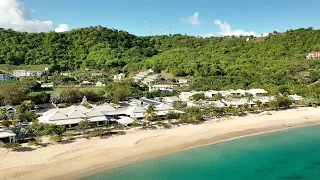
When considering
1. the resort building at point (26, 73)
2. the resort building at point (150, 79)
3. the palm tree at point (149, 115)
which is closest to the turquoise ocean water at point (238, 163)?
the palm tree at point (149, 115)

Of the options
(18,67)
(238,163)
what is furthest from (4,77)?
(238,163)

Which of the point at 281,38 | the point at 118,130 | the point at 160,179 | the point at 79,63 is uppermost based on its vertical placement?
the point at 281,38

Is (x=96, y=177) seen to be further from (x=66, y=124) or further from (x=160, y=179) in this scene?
(x=66, y=124)

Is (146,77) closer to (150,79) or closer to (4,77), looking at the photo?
(150,79)

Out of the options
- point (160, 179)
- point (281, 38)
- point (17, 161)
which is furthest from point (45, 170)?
point (281, 38)

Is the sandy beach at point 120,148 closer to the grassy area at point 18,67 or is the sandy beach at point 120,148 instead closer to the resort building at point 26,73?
the resort building at point 26,73

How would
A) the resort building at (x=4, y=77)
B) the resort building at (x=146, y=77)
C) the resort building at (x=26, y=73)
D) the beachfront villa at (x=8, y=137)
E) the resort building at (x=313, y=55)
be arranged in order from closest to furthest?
the beachfront villa at (x=8, y=137) → the resort building at (x=4, y=77) → the resort building at (x=146, y=77) → the resort building at (x=26, y=73) → the resort building at (x=313, y=55)
